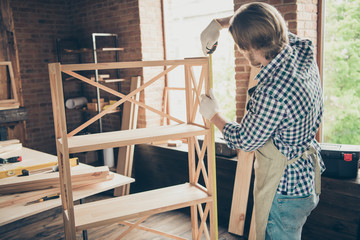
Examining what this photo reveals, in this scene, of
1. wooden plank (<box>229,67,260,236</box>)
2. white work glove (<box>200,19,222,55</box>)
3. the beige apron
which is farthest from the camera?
wooden plank (<box>229,67,260,236</box>)

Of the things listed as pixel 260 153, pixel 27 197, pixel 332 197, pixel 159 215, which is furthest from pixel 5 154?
pixel 332 197

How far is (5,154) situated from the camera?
10.6ft

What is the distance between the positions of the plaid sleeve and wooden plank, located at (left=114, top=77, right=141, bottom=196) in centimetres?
272

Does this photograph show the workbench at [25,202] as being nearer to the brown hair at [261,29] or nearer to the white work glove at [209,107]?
the white work glove at [209,107]

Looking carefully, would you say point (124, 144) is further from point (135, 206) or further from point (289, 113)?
point (289, 113)

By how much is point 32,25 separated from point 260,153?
4.36 m

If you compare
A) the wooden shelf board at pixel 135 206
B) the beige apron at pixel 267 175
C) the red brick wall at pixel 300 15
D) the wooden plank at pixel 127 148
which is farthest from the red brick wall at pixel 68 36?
the beige apron at pixel 267 175

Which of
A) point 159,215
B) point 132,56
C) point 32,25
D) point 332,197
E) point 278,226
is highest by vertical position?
point 32,25

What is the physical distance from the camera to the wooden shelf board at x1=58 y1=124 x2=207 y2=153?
6.40ft

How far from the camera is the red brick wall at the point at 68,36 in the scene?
14.0 ft

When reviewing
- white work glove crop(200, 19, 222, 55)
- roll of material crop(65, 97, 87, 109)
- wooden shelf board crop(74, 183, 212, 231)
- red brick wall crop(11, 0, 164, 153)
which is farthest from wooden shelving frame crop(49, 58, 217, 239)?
roll of material crop(65, 97, 87, 109)

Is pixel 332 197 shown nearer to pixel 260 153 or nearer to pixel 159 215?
pixel 260 153

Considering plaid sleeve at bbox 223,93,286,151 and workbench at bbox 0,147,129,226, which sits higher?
plaid sleeve at bbox 223,93,286,151

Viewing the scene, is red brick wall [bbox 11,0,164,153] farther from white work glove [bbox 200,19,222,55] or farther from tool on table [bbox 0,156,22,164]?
white work glove [bbox 200,19,222,55]
